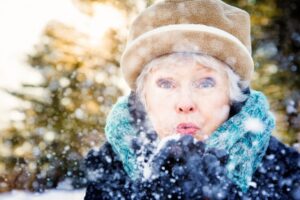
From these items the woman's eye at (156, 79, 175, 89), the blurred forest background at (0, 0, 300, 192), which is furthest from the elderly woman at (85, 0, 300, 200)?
the blurred forest background at (0, 0, 300, 192)

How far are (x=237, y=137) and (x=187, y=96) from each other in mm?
322

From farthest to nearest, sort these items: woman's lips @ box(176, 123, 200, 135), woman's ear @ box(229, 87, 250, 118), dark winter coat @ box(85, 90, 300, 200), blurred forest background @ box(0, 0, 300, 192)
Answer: blurred forest background @ box(0, 0, 300, 192)
woman's ear @ box(229, 87, 250, 118)
woman's lips @ box(176, 123, 200, 135)
dark winter coat @ box(85, 90, 300, 200)

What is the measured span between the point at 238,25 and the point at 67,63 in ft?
14.3

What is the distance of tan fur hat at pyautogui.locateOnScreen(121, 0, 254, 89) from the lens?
220 centimetres

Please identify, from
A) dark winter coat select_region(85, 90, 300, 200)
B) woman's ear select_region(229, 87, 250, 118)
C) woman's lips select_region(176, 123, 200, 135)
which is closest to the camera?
dark winter coat select_region(85, 90, 300, 200)

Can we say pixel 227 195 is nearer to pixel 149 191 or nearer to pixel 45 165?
pixel 149 191

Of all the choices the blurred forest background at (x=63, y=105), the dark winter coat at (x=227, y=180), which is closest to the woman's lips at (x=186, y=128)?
the dark winter coat at (x=227, y=180)

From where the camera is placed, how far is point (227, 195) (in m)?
2.09

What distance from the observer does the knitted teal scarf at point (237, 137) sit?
2219mm

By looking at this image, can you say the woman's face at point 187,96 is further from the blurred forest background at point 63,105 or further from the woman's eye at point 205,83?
the blurred forest background at point 63,105

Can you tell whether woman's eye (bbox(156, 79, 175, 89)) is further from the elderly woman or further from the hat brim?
the hat brim

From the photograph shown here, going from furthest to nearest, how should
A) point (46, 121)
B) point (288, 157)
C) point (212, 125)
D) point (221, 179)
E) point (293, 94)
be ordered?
1. point (46, 121)
2. point (293, 94)
3. point (288, 157)
4. point (212, 125)
5. point (221, 179)

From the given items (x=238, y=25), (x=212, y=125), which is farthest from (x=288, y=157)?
(x=238, y=25)

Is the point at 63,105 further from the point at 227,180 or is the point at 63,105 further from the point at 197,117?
the point at 227,180
